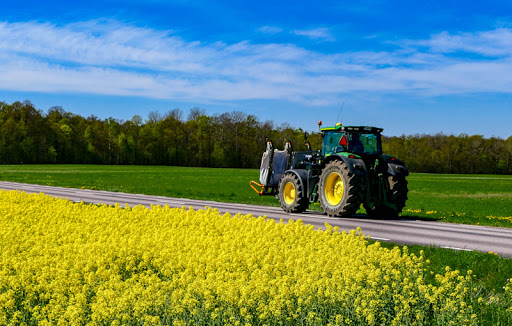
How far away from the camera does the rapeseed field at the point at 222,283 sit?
17.7ft

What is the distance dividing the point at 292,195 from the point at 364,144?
3049 mm

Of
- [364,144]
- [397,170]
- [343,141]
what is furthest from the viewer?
[364,144]

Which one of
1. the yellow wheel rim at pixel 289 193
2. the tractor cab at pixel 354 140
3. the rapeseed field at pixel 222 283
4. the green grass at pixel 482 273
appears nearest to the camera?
the rapeseed field at pixel 222 283

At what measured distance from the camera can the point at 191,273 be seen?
6.78m

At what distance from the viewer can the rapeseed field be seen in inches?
213

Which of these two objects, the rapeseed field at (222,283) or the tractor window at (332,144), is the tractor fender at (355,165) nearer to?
the tractor window at (332,144)

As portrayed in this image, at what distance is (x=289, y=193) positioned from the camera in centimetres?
1705

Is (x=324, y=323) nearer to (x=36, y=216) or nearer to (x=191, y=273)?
(x=191, y=273)

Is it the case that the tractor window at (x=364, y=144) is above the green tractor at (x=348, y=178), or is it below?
above

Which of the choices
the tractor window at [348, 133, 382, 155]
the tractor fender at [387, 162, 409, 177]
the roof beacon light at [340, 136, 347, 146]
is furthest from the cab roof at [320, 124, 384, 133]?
the tractor fender at [387, 162, 409, 177]

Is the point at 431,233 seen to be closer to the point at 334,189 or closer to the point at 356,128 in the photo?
the point at 334,189

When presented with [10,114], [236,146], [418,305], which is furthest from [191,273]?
[10,114]

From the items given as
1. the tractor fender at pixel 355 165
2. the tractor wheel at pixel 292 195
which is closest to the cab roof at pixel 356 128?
the tractor fender at pixel 355 165

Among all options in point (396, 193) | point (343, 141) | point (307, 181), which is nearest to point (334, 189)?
point (307, 181)
